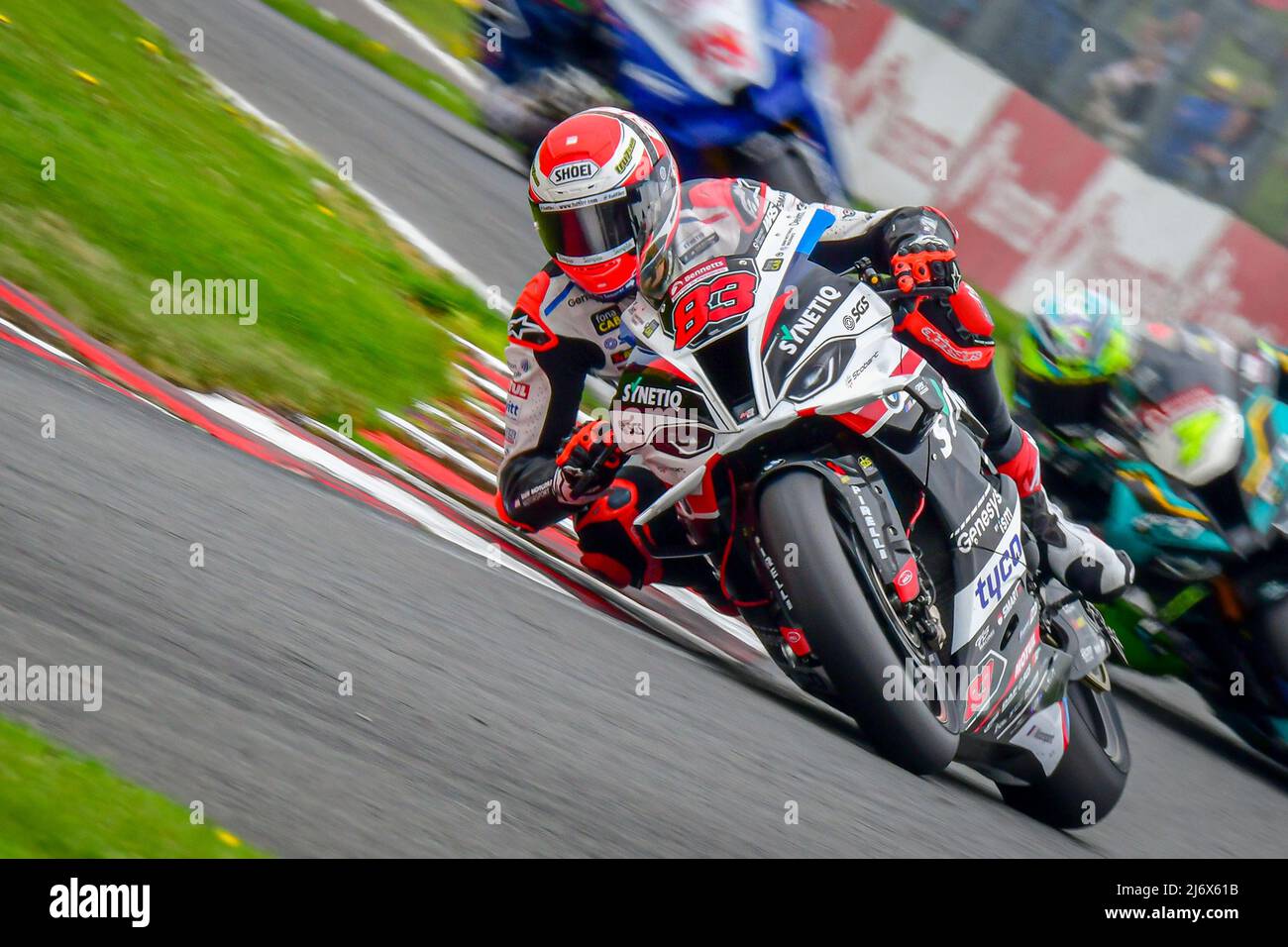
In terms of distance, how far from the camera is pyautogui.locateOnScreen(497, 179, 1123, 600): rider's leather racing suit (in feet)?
15.7

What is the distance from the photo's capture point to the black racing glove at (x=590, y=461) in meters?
5.04

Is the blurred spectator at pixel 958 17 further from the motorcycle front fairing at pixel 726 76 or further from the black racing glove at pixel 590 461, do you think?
the black racing glove at pixel 590 461

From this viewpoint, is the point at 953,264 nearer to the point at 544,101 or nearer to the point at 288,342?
the point at 288,342

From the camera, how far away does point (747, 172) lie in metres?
9.93

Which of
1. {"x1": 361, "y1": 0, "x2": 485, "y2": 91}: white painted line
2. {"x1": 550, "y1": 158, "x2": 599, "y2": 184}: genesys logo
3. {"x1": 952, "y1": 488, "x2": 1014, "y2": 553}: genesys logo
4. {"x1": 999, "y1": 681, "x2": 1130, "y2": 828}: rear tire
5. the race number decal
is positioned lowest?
{"x1": 999, "y1": 681, "x2": 1130, "y2": 828}: rear tire

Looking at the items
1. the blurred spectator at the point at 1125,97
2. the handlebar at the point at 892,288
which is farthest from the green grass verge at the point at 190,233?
the blurred spectator at the point at 1125,97

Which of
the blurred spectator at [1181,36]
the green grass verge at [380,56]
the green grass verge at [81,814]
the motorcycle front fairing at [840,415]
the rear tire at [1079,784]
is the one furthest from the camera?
the green grass verge at [380,56]

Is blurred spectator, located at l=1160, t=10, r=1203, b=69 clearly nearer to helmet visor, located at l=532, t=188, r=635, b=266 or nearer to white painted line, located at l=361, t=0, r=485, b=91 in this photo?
white painted line, located at l=361, t=0, r=485, b=91

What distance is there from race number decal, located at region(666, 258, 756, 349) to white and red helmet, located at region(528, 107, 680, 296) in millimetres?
328

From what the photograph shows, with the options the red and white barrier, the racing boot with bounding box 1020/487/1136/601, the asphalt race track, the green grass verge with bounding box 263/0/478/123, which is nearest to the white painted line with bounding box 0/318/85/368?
the asphalt race track

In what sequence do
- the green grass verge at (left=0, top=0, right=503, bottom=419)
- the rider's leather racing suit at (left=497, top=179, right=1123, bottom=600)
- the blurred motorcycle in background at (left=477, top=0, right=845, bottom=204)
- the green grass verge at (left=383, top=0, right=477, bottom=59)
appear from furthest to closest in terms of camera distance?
the green grass verge at (left=383, top=0, right=477, bottom=59) → the blurred motorcycle in background at (left=477, top=0, right=845, bottom=204) → the green grass verge at (left=0, top=0, right=503, bottom=419) → the rider's leather racing suit at (left=497, top=179, right=1123, bottom=600)

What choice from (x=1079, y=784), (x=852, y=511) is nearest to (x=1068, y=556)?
(x=1079, y=784)

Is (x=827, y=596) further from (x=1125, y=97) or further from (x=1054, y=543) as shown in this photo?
(x=1125, y=97)
